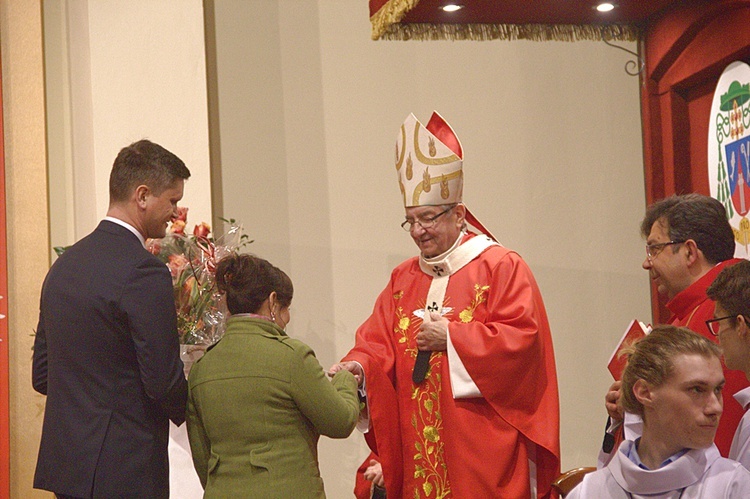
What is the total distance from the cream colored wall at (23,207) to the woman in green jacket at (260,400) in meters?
2.60

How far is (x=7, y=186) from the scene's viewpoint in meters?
5.30

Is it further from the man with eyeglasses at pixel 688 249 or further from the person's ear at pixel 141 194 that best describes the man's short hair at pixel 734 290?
the person's ear at pixel 141 194

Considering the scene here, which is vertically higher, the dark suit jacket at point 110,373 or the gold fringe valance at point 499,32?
the gold fringe valance at point 499,32

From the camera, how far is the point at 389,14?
14.3 feet

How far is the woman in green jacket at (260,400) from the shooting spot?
2.85 meters

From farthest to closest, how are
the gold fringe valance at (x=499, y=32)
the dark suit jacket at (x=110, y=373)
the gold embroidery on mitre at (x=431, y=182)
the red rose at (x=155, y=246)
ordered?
the gold fringe valance at (x=499, y=32) → the red rose at (x=155, y=246) → the gold embroidery on mitre at (x=431, y=182) → the dark suit jacket at (x=110, y=373)

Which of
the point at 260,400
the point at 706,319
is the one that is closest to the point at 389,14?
the point at 706,319

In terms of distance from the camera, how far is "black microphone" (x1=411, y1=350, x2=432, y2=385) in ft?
12.1

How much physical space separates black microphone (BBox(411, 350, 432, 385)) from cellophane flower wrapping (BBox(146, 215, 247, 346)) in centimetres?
83

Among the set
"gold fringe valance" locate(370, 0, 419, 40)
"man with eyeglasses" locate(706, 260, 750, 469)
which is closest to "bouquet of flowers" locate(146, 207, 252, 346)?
"gold fringe valance" locate(370, 0, 419, 40)

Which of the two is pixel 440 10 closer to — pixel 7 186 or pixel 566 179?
pixel 566 179

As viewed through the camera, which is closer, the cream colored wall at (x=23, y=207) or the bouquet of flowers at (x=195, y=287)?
the bouquet of flowers at (x=195, y=287)

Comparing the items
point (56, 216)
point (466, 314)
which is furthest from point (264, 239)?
point (466, 314)

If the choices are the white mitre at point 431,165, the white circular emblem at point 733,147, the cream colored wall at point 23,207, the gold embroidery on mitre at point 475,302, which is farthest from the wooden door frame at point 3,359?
the white circular emblem at point 733,147
